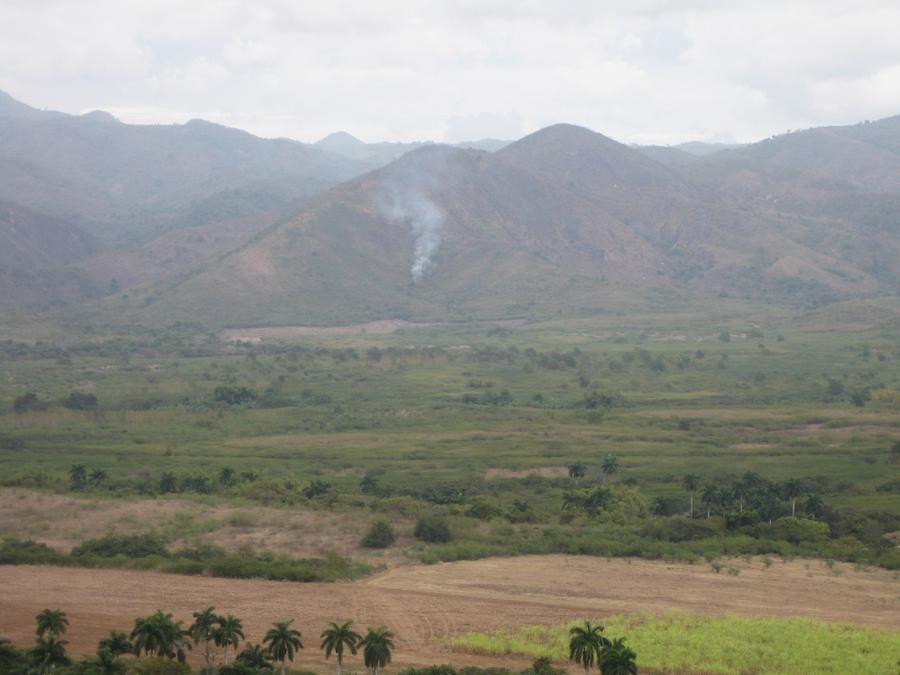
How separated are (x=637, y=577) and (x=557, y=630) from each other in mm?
11151

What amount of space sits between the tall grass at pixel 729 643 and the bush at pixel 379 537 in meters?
17.6

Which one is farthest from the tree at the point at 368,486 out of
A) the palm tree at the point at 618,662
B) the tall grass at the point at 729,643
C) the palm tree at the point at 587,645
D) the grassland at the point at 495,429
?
the palm tree at the point at 618,662

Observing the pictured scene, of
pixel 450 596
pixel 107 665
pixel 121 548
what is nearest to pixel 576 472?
pixel 450 596

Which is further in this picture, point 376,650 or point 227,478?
point 227,478

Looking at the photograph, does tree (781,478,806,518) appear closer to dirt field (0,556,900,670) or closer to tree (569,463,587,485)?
dirt field (0,556,900,670)

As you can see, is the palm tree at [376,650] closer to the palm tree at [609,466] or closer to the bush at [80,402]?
the palm tree at [609,466]

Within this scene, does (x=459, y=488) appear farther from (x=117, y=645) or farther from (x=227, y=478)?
(x=117, y=645)

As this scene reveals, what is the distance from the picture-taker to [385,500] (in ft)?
251

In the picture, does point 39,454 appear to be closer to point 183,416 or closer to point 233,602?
point 183,416

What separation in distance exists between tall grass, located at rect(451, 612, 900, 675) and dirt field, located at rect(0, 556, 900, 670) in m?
1.81

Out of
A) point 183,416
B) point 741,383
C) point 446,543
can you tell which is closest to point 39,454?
point 183,416

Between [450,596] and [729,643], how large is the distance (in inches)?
561

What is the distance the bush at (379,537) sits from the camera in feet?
216

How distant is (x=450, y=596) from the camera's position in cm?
5519
